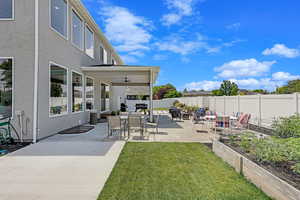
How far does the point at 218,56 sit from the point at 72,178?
34.4 m

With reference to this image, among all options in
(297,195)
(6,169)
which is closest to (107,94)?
(6,169)

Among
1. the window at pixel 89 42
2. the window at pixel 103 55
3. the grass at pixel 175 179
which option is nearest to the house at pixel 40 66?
the window at pixel 89 42

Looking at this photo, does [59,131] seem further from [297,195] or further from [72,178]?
[297,195]

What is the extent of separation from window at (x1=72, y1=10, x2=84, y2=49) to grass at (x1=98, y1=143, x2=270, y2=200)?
25.1ft

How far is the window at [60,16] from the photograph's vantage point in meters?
8.20

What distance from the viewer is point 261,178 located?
136 inches

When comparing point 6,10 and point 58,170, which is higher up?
point 6,10

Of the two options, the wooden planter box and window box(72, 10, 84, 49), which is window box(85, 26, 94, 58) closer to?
window box(72, 10, 84, 49)

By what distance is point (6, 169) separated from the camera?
4.41 metres

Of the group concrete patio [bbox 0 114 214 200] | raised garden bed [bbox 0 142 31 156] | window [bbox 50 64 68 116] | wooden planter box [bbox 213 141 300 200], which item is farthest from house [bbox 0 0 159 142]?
wooden planter box [bbox 213 141 300 200]

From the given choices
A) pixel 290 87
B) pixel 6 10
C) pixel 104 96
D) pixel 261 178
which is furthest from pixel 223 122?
pixel 290 87

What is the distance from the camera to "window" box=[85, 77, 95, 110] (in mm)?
12202

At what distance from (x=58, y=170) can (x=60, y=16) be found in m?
7.32

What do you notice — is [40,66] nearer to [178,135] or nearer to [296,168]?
[178,135]
